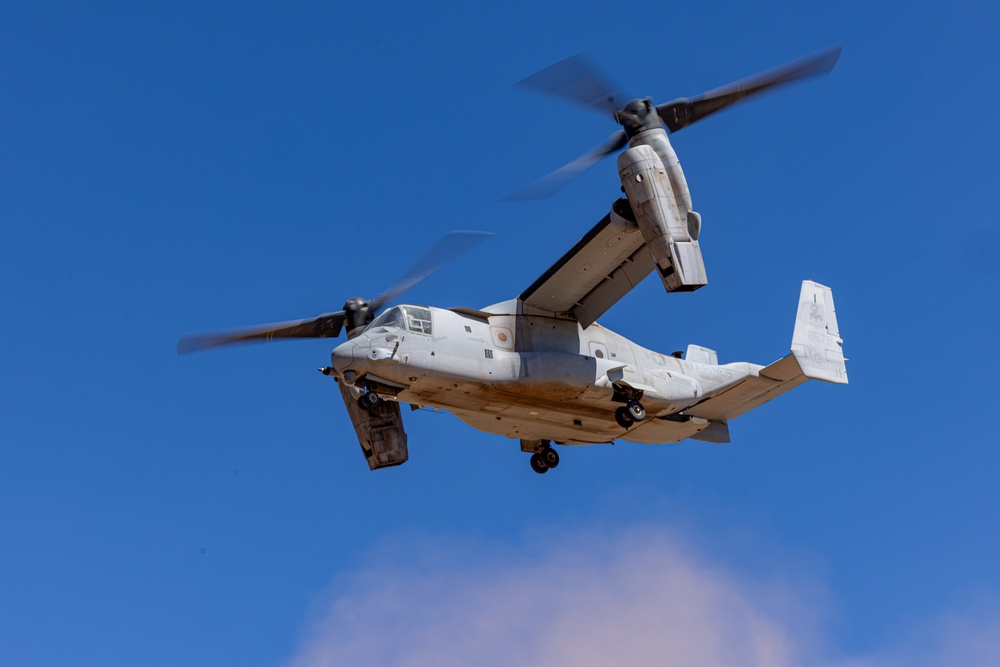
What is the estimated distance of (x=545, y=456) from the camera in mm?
29797

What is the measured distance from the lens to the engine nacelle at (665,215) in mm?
24045

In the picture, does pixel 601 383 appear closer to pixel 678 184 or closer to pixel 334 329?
pixel 678 184

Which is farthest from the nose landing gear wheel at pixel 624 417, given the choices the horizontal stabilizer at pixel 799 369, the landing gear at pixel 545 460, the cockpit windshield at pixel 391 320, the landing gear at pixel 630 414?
the cockpit windshield at pixel 391 320

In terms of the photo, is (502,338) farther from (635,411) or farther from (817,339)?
(817,339)

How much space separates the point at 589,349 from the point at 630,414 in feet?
5.56

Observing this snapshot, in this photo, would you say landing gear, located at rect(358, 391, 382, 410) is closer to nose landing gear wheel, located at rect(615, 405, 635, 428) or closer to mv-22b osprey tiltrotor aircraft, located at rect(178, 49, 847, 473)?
mv-22b osprey tiltrotor aircraft, located at rect(178, 49, 847, 473)

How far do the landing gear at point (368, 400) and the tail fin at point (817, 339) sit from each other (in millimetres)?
9822

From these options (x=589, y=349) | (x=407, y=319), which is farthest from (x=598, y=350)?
(x=407, y=319)

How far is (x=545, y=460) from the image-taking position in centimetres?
2978

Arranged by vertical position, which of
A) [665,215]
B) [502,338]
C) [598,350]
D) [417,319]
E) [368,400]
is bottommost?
[368,400]

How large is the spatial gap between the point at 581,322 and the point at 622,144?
165 inches

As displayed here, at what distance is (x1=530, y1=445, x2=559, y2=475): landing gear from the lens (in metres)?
29.8

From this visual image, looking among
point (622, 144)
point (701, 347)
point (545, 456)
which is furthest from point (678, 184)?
point (545, 456)

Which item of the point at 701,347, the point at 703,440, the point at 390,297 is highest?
the point at 390,297
